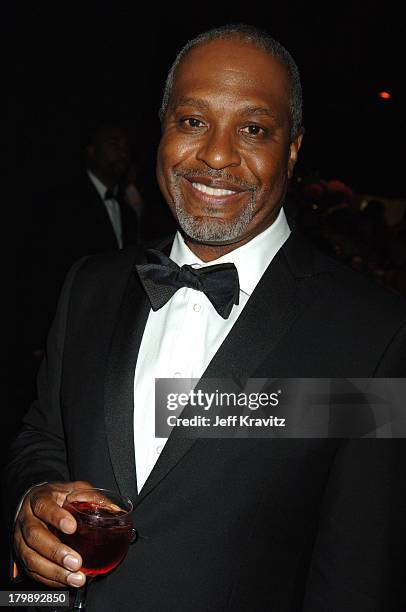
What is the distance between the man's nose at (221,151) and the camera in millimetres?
1435

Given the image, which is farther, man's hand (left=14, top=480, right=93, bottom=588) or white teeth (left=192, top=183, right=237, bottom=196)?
white teeth (left=192, top=183, right=237, bottom=196)

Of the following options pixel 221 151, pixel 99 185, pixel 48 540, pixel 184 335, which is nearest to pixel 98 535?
pixel 48 540

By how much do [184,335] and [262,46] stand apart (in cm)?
69

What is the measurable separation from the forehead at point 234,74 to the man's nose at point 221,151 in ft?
0.26

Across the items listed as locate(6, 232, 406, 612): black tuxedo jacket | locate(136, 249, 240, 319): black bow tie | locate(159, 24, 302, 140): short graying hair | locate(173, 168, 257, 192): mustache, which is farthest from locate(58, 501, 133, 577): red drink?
locate(159, 24, 302, 140): short graying hair

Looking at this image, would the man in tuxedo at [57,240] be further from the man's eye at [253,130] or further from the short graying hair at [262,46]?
the man's eye at [253,130]

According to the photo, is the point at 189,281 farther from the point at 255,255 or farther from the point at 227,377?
the point at 227,377

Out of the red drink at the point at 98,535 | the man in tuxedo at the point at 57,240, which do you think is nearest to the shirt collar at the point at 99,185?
the man in tuxedo at the point at 57,240

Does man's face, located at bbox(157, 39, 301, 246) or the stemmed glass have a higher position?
man's face, located at bbox(157, 39, 301, 246)

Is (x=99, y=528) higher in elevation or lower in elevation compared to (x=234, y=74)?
lower

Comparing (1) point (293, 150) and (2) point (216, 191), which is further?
(1) point (293, 150)

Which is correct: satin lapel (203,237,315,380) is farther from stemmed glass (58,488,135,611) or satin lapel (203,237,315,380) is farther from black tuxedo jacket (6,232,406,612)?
stemmed glass (58,488,135,611)

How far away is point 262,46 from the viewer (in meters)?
1.47

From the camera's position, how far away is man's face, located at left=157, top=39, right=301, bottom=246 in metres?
1.43
